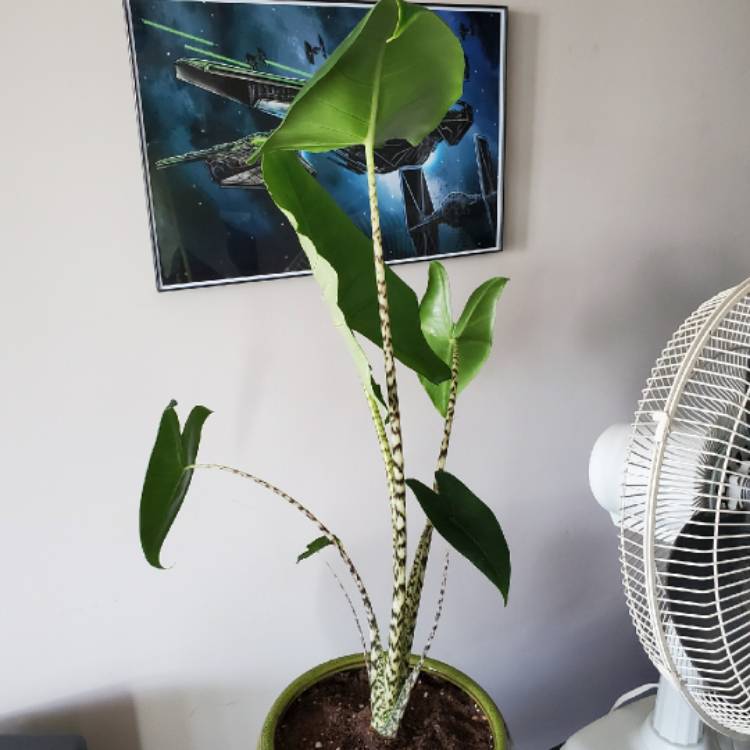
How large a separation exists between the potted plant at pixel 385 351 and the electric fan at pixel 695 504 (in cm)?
15

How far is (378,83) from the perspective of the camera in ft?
1.90

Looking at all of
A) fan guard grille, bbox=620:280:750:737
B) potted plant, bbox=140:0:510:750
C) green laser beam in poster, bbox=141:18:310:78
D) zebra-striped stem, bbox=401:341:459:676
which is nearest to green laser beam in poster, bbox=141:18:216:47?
green laser beam in poster, bbox=141:18:310:78

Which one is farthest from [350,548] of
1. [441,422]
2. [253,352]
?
[253,352]

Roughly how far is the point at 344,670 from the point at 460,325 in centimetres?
45

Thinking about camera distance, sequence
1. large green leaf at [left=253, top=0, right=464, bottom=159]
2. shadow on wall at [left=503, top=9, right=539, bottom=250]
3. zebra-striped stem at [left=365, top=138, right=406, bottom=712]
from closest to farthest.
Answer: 1. large green leaf at [left=253, top=0, right=464, bottom=159]
2. zebra-striped stem at [left=365, top=138, right=406, bottom=712]
3. shadow on wall at [left=503, top=9, right=539, bottom=250]

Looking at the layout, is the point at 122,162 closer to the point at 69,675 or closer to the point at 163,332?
the point at 163,332

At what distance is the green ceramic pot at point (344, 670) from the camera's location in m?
0.84

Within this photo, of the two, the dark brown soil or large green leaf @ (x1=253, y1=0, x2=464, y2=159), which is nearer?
large green leaf @ (x1=253, y1=0, x2=464, y2=159)

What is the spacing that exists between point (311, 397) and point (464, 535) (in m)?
0.41

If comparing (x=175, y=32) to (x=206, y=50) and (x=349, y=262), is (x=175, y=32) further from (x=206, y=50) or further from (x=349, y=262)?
(x=349, y=262)

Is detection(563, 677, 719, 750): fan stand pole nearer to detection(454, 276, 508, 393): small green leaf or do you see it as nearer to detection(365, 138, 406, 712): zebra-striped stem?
detection(365, 138, 406, 712): zebra-striped stem

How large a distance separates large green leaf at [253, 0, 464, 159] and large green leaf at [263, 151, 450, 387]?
9 centimetres

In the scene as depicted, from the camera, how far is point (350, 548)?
1143 millimetres

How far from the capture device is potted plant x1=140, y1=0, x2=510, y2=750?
573 millimetres
